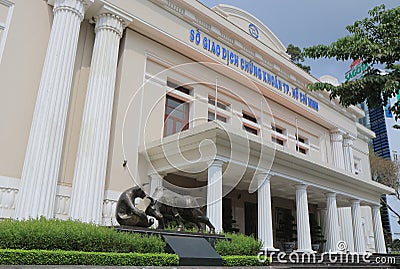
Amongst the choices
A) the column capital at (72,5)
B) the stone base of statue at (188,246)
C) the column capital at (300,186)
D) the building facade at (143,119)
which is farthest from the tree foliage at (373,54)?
the column capital at (72,5)

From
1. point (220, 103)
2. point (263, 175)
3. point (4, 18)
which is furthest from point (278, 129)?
point (4, 18)

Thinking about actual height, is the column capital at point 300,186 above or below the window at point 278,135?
below

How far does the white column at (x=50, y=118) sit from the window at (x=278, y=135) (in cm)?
1116

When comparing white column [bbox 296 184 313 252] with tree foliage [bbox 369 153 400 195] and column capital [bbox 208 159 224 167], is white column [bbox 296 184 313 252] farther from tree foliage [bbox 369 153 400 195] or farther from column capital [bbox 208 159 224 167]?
tree foliage [bbox 369 153 400 195]

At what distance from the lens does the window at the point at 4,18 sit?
34.5 ft

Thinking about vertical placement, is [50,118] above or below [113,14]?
below

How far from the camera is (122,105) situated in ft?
40.4

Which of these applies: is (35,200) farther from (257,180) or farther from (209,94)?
(209,94)

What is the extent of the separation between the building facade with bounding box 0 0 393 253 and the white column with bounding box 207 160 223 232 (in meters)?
0.03

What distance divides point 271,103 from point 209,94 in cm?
477

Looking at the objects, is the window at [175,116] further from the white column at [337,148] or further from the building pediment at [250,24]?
the white column at [337,148]

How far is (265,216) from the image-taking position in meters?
11.8

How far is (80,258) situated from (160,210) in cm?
302

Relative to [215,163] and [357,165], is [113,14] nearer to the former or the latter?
[215,163]
